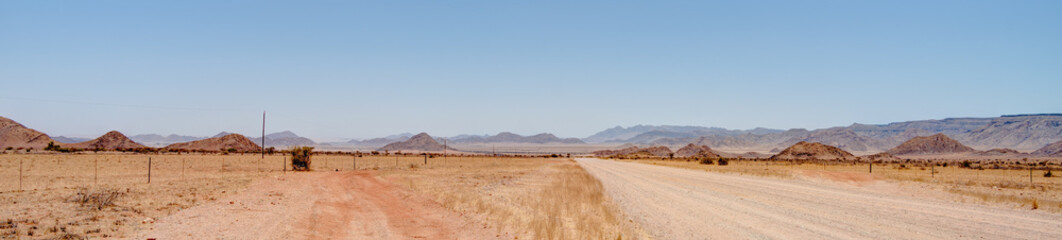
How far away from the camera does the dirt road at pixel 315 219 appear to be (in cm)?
1358

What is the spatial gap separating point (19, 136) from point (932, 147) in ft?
697

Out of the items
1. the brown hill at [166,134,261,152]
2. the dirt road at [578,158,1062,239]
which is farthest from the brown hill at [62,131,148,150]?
the dirt road at [578,158,1062,239]

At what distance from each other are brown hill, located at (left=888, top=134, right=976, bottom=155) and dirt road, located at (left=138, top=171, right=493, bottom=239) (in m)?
171

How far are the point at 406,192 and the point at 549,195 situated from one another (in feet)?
19.5

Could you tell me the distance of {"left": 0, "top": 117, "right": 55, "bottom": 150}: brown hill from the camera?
119312mm

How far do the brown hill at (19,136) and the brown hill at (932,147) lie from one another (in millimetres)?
199325

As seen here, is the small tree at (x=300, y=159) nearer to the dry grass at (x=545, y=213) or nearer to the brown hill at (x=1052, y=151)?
the dry grass at (x=545, y=213)

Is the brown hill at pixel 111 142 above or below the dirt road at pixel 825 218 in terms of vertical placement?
above

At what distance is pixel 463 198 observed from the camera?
21.8 metres

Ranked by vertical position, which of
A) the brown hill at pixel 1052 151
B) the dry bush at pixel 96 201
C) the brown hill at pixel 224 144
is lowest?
the brown hill at pixel 1052 151

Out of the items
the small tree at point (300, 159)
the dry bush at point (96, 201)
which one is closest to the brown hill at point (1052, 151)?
the small tree at point (300, 159)

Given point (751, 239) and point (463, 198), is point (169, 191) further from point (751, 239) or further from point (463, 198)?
point (751, 239)

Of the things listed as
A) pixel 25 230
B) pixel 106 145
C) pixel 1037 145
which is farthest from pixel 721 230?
pixel 1037 145

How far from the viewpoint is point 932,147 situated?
15838cm
